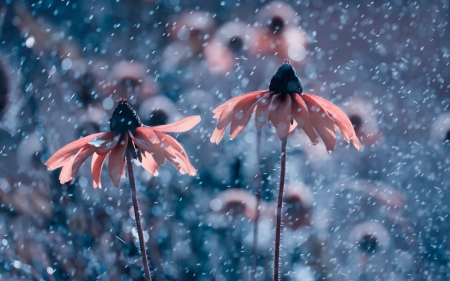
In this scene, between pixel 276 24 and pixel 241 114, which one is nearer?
pixel 241 114

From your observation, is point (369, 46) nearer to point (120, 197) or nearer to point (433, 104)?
point (433, 104)

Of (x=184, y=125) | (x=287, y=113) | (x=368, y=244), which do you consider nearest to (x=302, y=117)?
(x=287, y=113)

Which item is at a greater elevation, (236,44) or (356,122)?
(236,44)

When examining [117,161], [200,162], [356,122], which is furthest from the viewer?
[356,122]

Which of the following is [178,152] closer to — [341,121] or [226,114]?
[226,114]

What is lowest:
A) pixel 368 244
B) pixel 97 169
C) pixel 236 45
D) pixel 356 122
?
pixel 368 244

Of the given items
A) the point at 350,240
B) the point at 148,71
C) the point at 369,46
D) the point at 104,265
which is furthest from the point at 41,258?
the point at 369,46

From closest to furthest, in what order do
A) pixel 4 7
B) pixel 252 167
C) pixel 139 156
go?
pixel 139 156 → pixel 4 7 → pixel 252 167
